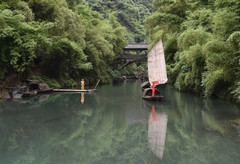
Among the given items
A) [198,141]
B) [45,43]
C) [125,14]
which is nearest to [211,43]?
[198,141]

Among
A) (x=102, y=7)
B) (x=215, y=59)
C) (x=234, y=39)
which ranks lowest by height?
(x=215, y=59)

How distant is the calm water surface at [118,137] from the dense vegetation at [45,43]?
4675mm

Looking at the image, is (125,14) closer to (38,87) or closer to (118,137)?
(38,87)

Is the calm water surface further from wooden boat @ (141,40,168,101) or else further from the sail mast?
the sail mast

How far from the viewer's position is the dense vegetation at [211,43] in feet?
28.9

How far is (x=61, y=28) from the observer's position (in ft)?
53.1

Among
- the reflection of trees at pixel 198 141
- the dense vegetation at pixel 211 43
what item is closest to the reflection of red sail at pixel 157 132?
the reflection of trees at pixel 198 141

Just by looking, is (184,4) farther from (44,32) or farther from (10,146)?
(10,146)

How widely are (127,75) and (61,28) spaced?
2870 centimetres

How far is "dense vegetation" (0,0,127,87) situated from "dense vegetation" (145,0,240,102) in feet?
22.1

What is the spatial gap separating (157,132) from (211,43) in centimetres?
479

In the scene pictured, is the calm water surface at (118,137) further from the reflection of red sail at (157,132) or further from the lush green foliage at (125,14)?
the lush green foliage at (125,14)

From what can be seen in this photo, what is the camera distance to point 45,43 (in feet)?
43.1

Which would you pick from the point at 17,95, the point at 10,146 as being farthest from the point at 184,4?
the point at 10,146
